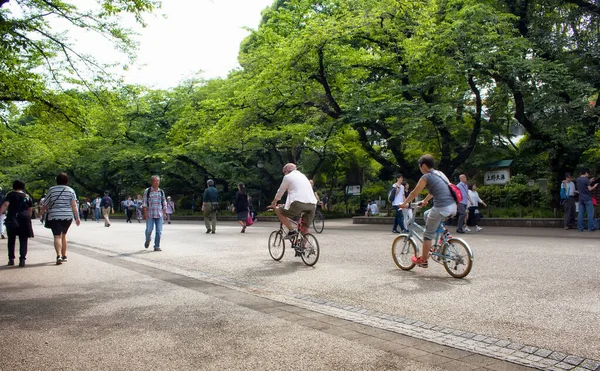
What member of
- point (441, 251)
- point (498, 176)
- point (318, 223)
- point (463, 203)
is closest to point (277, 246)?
point (441, 251)

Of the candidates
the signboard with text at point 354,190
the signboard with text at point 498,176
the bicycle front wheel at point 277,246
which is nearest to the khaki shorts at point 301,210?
the bicycle front wheel at point 277,246

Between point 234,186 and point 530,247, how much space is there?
83.6 ft

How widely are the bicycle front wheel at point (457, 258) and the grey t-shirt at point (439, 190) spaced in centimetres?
53

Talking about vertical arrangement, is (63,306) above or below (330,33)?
below

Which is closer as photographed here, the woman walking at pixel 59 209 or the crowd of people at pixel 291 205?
the crowd of people at pixel 291 205

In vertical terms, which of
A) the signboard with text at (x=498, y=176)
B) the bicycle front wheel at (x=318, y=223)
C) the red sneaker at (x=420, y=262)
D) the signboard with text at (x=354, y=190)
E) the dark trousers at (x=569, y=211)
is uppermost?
the signboard with text at (x=498, y=176)

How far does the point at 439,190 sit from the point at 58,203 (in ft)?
22.5

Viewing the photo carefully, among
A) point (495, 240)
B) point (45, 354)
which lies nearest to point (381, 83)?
point (495, 240)

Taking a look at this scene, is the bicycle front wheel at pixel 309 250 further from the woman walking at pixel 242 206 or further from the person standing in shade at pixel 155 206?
the woman walking at pixel 242 206

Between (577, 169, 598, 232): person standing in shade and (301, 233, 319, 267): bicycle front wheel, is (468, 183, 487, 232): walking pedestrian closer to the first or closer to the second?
(577, 169, 598, 232): person standing in shade

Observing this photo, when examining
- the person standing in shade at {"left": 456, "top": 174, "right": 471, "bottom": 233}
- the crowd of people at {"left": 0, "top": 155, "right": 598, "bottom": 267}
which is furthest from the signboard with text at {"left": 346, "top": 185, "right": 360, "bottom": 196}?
the person standing in shade at {"left": 456, "top": 174, "right": 471, "bottom": 233}

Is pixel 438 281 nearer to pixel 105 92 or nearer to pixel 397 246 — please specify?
pixel 397 246

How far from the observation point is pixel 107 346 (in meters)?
4.13

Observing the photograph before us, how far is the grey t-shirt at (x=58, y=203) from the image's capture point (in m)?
9.56
